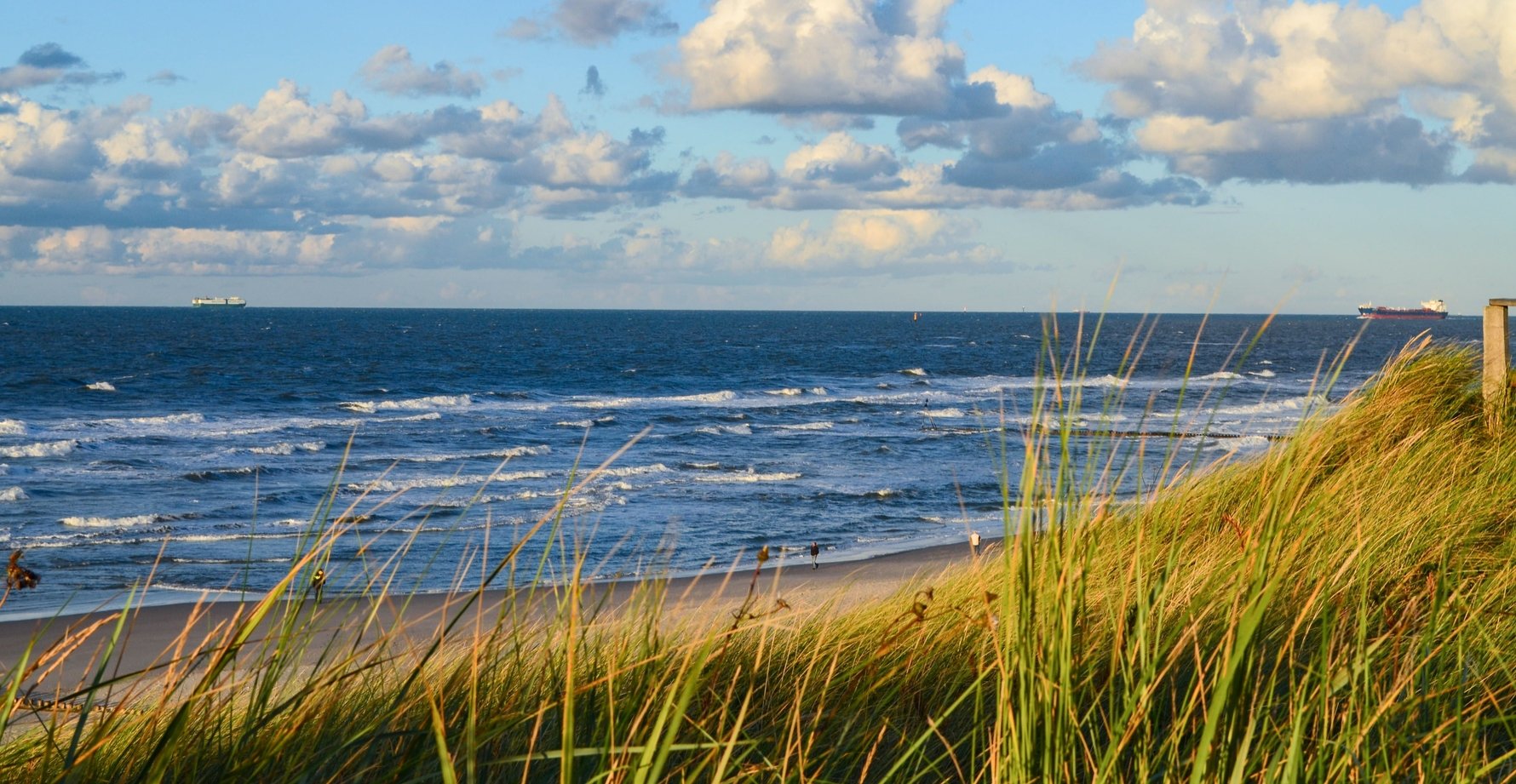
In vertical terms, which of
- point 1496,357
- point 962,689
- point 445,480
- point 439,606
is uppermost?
point 1496,357

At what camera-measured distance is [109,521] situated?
56.0 ft

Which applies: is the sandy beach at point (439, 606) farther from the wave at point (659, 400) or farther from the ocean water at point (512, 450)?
the wave at point (659, 400)

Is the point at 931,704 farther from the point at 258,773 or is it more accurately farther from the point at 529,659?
the point at 258,773

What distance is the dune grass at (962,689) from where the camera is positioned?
2029 mm

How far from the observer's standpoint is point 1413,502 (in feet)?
17.9

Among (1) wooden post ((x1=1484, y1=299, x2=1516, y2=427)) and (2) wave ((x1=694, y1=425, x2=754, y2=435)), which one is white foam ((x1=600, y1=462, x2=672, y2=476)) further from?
(1) wooden post ((x1=1484, y1=299, x2=1516, y2=427))

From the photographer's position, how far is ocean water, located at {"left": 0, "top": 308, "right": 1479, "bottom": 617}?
11.9 m

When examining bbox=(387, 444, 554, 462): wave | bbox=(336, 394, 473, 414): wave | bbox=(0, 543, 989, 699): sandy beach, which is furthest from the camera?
bbox=(336, 394, 473, 414): wave

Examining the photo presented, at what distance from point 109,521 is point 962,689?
54.5 feet

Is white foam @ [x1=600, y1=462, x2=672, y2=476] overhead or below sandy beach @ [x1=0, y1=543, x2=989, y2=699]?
below

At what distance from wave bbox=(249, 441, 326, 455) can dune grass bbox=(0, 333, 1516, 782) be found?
23.4 metres

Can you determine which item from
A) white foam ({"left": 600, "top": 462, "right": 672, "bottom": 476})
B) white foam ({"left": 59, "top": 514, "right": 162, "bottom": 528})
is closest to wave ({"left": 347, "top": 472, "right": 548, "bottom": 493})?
white foam ({"left": 600, "top": 462, "right": 672, "bottom": 476})

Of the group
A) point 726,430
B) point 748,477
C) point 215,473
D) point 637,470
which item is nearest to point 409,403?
point 726,430

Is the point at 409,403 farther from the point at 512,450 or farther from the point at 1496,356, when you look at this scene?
the point at 1496,356
